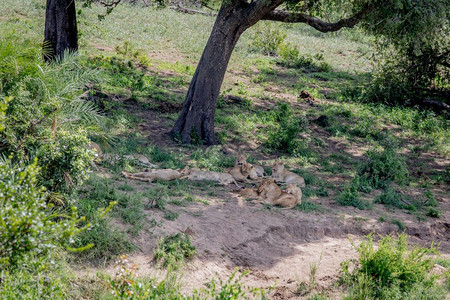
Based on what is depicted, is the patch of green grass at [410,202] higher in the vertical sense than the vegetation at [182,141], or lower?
lower

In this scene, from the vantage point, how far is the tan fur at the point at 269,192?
27.8 feet

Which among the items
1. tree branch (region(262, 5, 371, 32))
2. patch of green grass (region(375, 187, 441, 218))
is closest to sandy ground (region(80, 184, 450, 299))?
patch of green grass (region(375, 187, 441, 218))

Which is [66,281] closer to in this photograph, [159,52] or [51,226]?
[51,226]

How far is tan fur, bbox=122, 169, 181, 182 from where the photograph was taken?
8617 mm

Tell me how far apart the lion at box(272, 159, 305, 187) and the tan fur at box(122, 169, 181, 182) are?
202 centimetres

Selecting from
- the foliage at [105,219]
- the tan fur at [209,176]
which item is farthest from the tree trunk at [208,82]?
the foliage at [105,219]

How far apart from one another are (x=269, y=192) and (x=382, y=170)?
3.02 m

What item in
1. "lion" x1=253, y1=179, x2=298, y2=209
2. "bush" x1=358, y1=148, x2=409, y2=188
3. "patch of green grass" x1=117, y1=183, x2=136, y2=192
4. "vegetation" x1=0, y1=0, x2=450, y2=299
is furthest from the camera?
"bush" x1=358, y1=148, x2=409, y2=188

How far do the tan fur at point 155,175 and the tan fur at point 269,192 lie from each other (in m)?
1.48

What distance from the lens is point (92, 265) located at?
5.29 m

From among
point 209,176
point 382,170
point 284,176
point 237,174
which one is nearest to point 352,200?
point 284,176

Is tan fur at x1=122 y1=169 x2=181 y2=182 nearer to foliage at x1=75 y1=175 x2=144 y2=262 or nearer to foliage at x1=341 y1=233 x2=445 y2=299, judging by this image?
foliage at x1=75 y1=175 x2=144 y2=262

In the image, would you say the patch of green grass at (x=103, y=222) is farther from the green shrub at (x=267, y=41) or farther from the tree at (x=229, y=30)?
the green shrub at (x=267, y=41)

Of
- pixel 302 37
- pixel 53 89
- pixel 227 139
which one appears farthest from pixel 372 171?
pixel 302 37
